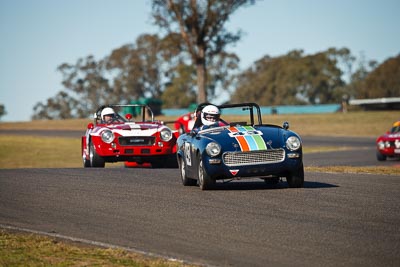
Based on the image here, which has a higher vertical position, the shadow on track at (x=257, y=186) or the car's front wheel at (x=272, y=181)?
the car's front wheel at (x=272, y=181)

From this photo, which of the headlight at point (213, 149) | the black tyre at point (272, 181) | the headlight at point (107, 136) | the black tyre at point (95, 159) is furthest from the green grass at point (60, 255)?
the black tyre at point (95, 159)

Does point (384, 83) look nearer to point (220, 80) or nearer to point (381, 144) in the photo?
point (220, 80)

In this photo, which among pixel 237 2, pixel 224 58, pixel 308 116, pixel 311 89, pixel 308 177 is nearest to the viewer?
pixel 308 177

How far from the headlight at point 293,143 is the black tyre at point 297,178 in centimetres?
28

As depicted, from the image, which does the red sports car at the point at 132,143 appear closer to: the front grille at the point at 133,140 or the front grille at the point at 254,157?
the front grille at the point at 133,140

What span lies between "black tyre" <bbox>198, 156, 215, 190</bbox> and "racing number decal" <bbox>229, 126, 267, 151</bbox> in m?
0.58

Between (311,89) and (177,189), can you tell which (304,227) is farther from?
(311,89)

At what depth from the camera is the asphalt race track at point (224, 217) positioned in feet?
27.3

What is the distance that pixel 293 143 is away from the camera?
13.2 meters

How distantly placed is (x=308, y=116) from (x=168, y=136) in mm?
46299

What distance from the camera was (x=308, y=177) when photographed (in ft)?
52.1

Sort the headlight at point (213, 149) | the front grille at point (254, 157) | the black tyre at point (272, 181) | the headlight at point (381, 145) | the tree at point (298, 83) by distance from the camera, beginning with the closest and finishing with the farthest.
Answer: the front grille at point (254, 157)
the headlight at point (213, 149)
the black tyre at point (272, 181)
the headlight at point (381, 145)
the tree at point (298, 83)

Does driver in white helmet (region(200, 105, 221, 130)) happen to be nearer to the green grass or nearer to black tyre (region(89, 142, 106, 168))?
black tyre (region(89, 142, 106, 168))

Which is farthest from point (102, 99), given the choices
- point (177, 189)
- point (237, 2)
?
point (177, 189)
